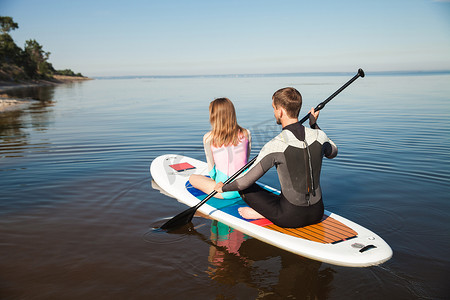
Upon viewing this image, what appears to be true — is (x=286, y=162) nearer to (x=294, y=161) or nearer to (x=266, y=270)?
(x=294, y=161)

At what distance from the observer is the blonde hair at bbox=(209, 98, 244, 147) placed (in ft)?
14.4

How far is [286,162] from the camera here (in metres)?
3.51

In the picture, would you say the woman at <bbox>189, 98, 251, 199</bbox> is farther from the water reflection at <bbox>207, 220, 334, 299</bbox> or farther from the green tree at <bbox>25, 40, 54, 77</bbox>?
the green tree at <bbox>25, 40, 54, 77</bbox>

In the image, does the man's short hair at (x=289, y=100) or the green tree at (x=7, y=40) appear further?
the green tree at (x=7, y=40)

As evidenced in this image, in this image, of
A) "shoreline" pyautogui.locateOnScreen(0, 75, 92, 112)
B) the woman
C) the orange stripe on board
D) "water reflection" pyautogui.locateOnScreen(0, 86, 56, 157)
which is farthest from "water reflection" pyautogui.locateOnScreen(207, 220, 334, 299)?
"shoreline" pyautogui.locateOnScreen(0, 75, 92, 112)

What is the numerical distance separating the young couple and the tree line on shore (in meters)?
51.2

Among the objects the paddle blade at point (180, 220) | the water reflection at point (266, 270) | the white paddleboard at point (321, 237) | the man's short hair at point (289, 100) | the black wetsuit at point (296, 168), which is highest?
the man's short hair at point (289, 100)

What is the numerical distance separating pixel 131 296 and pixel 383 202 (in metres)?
4.21

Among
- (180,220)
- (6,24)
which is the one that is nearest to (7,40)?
(6,24)

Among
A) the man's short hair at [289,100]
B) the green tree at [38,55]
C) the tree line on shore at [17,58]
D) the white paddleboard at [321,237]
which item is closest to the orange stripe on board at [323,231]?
the white paddleboard at [321,237]

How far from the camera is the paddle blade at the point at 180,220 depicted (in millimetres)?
4641

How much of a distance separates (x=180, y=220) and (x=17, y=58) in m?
56.1

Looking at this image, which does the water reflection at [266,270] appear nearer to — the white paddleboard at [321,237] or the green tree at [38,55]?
the white paddleboard at [321,237]

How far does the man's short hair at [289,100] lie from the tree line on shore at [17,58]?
52.1 meters
